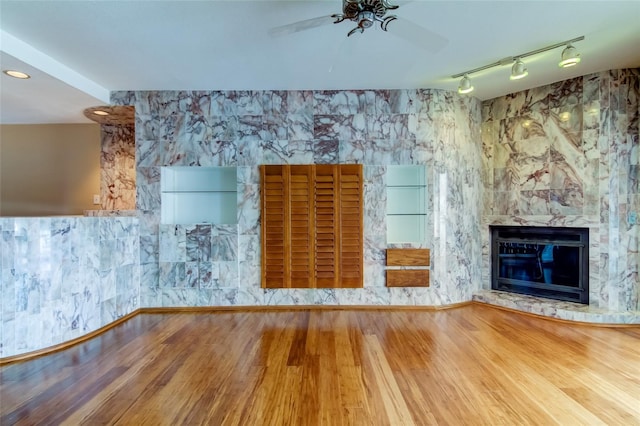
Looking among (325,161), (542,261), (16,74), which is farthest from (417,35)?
(16,74)

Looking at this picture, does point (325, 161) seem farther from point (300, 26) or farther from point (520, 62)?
point (520, 62)

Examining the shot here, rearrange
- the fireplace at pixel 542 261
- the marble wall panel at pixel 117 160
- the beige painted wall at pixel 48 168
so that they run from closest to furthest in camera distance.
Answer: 1. the fireplace at pixel 542 261
2. the marble wall panel at pixel 117 160
3. the beige painted wall at pixel 48 168

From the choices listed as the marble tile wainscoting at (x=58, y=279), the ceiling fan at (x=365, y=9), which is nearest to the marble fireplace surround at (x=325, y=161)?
the marble tile wainscoting at (x=58, y=279)

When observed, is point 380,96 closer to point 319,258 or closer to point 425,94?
point 425,94

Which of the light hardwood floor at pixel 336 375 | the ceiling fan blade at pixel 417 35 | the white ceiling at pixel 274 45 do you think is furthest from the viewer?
the ceiling fan blade at pixel 417 35

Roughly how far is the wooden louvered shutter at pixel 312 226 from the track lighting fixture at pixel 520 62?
136 cm

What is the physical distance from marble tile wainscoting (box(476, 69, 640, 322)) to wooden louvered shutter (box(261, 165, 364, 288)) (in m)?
1.82

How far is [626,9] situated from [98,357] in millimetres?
4627

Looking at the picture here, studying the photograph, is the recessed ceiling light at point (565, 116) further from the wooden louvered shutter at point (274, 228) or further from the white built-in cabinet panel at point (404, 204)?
the wooden louvered shutter at point (274, 228)

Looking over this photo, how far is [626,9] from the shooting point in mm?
2168

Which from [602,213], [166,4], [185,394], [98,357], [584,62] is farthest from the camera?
[602,213]

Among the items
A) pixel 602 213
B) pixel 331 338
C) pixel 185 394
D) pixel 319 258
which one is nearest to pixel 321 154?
pixel 319 258

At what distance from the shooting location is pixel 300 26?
229cm

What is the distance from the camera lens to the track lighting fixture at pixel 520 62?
2535 millimetres
